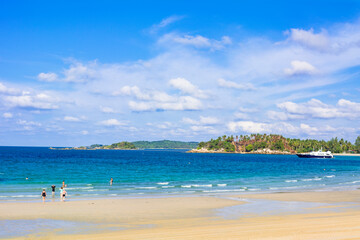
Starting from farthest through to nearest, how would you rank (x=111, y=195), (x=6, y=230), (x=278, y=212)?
(x=111, y=195) < (x=278, y=212) < (x=6, y=230)

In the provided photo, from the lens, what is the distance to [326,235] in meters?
16.9

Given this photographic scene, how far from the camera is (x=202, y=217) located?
24.1 meters

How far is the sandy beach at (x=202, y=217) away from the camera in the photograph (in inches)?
694

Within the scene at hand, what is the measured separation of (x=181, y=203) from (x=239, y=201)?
5697mm

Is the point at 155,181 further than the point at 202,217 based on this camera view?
Yes

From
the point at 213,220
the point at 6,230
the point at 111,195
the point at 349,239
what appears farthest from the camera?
the point at 111,195

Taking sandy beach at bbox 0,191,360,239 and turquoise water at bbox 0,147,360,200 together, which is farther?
turquoise water at bbox 0,147,360,200

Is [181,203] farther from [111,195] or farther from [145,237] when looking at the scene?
[145,237]

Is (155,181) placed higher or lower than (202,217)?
lower

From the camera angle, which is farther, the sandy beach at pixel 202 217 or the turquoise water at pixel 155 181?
the turquoise water at pixel 155 181

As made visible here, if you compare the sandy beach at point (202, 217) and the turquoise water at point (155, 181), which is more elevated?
the sandy beach at point (202, 217)

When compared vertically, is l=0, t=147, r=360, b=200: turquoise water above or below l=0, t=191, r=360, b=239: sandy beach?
below

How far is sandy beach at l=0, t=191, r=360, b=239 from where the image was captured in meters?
17.6

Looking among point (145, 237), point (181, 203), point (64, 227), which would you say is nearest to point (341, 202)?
point (181, 203)
